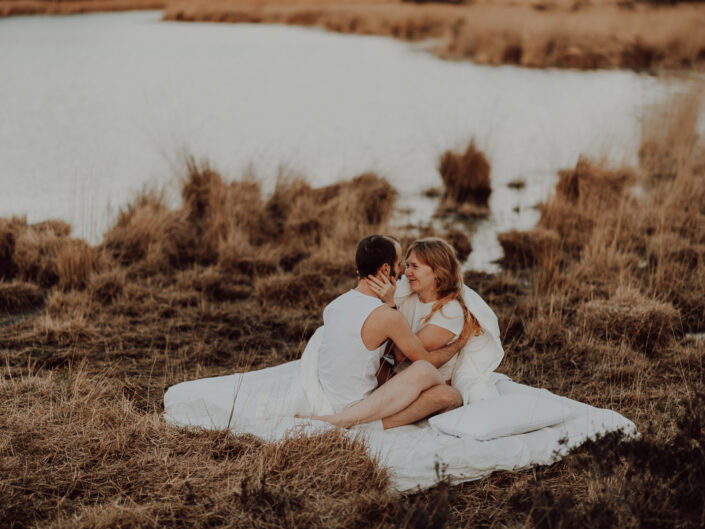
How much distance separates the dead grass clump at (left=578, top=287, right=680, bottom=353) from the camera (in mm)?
5500

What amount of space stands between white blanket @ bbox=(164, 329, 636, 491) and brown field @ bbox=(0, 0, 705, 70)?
70.8ft

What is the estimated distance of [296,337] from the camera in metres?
5.91

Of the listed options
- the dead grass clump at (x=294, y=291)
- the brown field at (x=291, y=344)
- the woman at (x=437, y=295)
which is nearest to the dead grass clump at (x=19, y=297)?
the brown field at (x=291, y=344)

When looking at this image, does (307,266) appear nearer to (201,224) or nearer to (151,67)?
(201,224)

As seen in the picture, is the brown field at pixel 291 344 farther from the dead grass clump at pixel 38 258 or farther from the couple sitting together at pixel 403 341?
the couple sitting together at pixel 403 341

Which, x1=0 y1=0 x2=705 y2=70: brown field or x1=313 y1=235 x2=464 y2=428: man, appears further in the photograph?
x1=0 y1=0 x2=705 y2=70: brown field

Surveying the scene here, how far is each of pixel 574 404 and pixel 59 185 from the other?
27.9 ft

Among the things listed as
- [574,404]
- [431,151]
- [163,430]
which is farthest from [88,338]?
[431,151]

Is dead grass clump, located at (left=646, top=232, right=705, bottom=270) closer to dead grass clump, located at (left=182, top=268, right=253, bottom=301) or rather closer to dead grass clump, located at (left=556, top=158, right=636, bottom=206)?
dead grass clump, located at (left=556, top=158, right=636, bottom=206)

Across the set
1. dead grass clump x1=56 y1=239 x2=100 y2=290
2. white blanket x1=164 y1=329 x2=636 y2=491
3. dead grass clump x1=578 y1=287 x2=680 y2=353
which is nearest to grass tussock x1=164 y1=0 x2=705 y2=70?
dead grass clump x1=578 y1=287 x2=680 y2=353

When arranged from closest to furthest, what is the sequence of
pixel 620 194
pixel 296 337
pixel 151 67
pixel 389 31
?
pixel 296 337 → pixel 620 194 → pixel 151 67 → pixel 389 31

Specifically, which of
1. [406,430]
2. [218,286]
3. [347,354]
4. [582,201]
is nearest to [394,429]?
[406,430]

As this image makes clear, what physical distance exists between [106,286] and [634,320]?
445 centimetres

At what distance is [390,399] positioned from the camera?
12.8 ft
